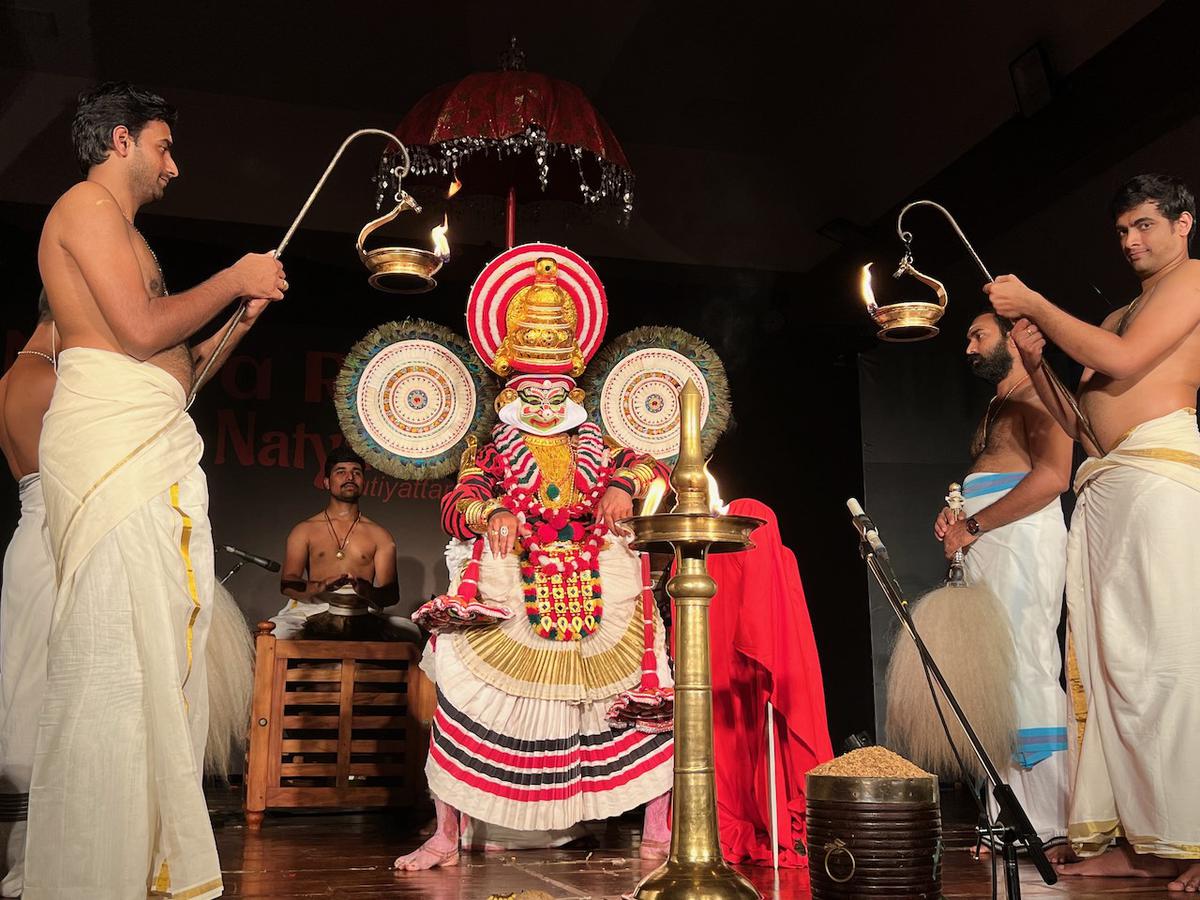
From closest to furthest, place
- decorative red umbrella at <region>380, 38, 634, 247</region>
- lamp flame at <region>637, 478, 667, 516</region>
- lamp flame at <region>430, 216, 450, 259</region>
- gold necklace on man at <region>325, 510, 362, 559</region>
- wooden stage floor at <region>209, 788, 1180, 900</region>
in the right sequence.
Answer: lamp flame at <region>637, 478, 667, 516</region>
wooden stage floor at <region>209, 788, 1180, 900</region>
lamp flame at <region>430, 216, 450, 259</region>
decorative red umbrella at <region>380, 38, 634, 247</region>
gold necklace on man at <region>325, 510, 362, 559</region>

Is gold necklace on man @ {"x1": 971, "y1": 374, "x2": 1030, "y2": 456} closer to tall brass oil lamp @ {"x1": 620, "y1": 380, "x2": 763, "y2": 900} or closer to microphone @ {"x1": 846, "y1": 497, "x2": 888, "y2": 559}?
microphone @ {"x1": 846, "y1": 497, "x2": 888, "y2": 559}

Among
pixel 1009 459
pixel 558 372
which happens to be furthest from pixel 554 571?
pixel 1009 459

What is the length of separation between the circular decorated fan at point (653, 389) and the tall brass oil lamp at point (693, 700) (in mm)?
2301

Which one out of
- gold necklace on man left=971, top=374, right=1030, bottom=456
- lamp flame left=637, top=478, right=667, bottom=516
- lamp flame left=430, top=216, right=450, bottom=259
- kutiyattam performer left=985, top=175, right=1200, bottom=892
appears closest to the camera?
lamp flame left=637, top=478, right=667, bottom=516

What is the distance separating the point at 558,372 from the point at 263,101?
3.88m

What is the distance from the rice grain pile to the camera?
2.40 metres

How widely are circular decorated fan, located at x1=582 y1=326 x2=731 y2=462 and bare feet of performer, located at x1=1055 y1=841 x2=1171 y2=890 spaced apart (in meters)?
1.87

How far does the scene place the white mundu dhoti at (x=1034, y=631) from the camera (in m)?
3.93

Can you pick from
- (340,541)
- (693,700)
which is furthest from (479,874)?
(340,541)

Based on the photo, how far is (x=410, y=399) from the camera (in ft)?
13.8

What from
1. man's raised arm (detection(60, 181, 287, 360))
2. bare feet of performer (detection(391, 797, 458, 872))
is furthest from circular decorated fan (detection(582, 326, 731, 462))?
man's raised arm (detection(60, 181, 287, 360))

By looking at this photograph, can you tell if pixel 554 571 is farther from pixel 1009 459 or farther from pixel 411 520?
pixel 411 520

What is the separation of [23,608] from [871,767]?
2297 mm

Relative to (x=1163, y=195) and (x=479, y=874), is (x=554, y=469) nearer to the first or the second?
(x=479, y=874)
